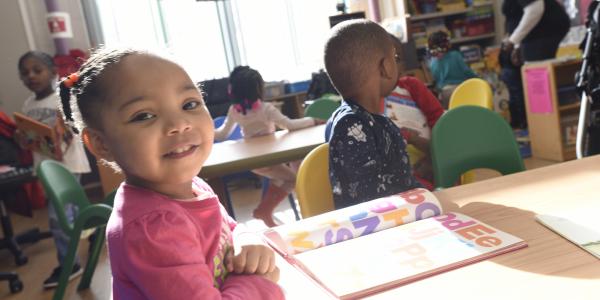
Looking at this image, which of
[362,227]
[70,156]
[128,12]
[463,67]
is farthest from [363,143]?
[128,12]

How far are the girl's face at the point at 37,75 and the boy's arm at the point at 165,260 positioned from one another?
2750 millimetres

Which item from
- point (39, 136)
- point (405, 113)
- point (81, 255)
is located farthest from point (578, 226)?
point (81, 255)

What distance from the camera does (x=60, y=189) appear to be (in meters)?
2.13

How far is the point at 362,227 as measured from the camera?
2.67ft

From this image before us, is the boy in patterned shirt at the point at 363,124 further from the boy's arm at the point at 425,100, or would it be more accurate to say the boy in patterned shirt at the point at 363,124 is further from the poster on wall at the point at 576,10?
the poster on wall at the point at 576,10

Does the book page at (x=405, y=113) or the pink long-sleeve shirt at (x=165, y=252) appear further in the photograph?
the book page at (x=405, y=113)

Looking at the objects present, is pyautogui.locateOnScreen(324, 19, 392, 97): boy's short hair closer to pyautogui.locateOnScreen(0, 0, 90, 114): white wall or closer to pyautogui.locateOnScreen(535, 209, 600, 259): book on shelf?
pyautogui.locateOnScreen(535, 209, 600, 259): book on shelf

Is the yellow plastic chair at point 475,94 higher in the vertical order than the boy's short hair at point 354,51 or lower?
lower

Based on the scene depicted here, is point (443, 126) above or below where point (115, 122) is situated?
below

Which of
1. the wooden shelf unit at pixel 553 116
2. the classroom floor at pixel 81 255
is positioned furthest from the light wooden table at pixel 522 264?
the wooden shelf unit at pixel 553 116

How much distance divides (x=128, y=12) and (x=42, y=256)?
2957 mm

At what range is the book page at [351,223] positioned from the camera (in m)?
0.80

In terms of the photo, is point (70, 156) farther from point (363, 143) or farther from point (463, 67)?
point (463, 67)

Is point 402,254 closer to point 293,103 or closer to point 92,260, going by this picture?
point 92,260
